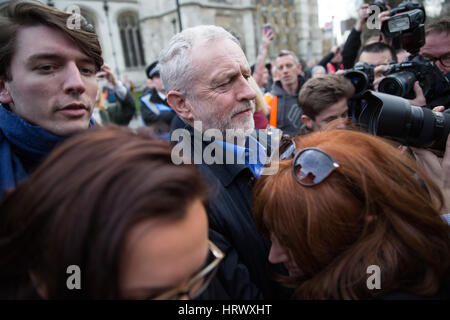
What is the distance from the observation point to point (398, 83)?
64.2 inches

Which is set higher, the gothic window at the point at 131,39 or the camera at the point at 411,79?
the gothic window at the point at 131,39

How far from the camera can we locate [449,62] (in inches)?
85.7

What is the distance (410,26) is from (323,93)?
2.47ft

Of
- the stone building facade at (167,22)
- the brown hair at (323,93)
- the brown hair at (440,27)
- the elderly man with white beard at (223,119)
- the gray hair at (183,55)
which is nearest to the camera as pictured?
the elderly man with white beard at (223,119)

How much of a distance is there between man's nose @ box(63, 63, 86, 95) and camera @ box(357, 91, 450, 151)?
4.12 feet

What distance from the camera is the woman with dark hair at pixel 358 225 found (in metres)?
0.89

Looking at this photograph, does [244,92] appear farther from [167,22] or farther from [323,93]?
[167,22]

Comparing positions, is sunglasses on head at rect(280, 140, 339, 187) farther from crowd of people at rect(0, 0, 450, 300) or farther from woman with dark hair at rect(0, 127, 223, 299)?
woman with dark hair at rect(0, 127, 223, 299)

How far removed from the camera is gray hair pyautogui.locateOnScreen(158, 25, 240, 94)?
60.3 inches

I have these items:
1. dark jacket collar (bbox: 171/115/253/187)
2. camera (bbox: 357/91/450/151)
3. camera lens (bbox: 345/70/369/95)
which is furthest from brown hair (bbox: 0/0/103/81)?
camera lens (bbox: 345/70/369/95)

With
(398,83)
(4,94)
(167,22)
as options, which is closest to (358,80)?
(398,83)

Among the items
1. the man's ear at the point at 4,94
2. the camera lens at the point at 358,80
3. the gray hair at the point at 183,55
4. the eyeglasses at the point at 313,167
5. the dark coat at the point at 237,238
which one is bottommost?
the dark coat at the point at 237,238

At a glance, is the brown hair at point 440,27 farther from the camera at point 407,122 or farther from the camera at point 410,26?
the camera at point 407,122

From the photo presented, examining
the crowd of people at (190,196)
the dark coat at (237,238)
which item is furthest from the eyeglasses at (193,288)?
the dark coat at (237,238)
